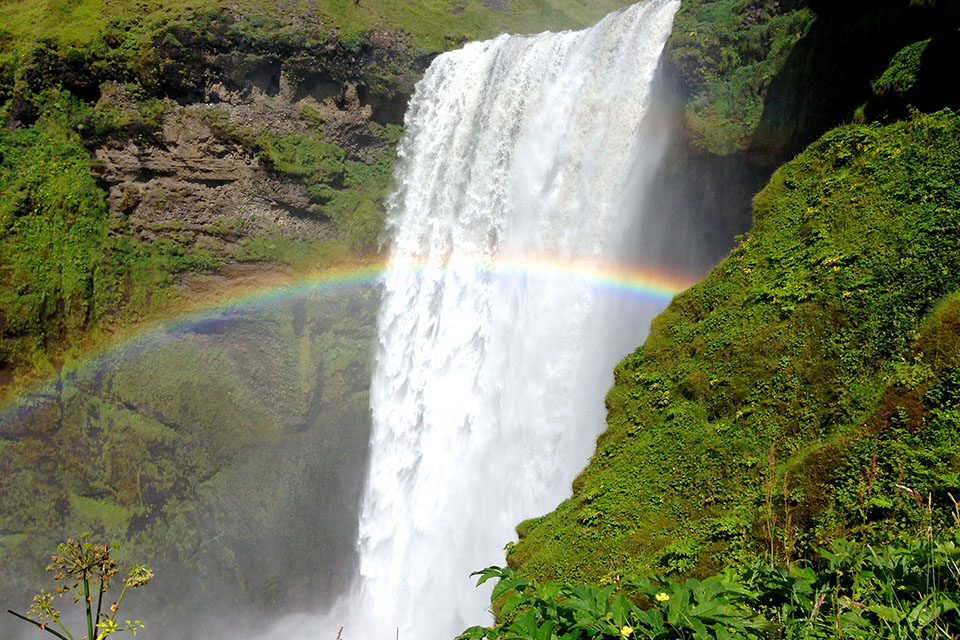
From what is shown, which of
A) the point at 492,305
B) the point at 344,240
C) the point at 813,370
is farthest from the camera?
the point at 344,240

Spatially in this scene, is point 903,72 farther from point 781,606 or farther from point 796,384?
point 781,606

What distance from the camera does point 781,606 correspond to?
2.52 meters

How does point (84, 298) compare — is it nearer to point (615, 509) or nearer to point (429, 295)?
point (429, 295)

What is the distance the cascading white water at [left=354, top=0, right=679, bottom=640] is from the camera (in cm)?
1470

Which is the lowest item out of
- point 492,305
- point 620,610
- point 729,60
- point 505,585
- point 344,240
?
point 620,610

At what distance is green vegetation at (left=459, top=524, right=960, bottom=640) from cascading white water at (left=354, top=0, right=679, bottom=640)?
1070 centimetres

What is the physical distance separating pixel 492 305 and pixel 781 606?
15503 mm

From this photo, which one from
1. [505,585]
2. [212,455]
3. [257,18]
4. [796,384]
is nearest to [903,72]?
[796,384]

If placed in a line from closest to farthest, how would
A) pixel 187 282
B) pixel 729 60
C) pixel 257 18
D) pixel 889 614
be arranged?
pixel 889 614, pixel 729 60, pixel 187 282, pixel 257 18

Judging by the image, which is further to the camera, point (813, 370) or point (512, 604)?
point (813, 370)

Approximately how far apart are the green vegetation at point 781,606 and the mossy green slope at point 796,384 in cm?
148

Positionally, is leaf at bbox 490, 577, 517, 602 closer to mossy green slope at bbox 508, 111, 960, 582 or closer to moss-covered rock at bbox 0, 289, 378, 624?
mossy green slope at bbox 508, 111, 960, 582

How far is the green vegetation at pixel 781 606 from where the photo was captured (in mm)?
2145

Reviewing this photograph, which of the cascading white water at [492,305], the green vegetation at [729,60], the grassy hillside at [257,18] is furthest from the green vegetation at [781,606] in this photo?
the grassy hillside at [257,18]
